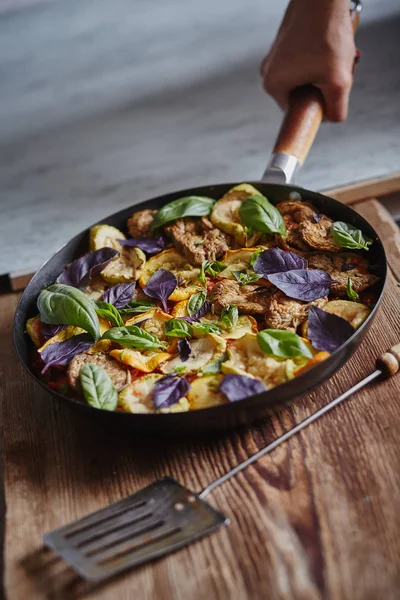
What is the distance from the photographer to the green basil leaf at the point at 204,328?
2014 mm

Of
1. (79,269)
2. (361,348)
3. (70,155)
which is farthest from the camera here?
(70,155)

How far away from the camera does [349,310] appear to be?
199 centimetres

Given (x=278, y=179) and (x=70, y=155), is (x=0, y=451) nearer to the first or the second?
(x=278, y=179)

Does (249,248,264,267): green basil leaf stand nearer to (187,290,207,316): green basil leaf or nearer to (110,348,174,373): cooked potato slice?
(187,290,207,316): green basil leaf

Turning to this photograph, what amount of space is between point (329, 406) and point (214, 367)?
349 mm

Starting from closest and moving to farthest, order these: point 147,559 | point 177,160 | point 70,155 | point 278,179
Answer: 1. point 147,559
2. point 278,179
3. point 177,160
4. point 70,155

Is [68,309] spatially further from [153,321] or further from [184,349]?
[184,349]

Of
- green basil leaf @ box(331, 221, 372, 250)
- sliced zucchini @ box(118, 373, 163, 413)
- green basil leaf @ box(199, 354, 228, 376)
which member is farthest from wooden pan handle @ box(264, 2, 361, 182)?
sliced zucchini @ box(118, 373, 163, 413)

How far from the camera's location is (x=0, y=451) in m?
2.08

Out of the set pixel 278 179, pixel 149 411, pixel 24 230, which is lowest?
pixel 24 230

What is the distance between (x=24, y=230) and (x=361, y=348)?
204 cm

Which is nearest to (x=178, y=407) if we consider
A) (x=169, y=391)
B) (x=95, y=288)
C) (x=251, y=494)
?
(x=169, y=391)

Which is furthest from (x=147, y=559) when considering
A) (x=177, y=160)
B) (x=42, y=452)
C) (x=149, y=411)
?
(x=177, y=160)

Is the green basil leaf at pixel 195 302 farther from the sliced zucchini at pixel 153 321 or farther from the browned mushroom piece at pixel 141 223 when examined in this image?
the browned mushroom piece at pixel 141 223
